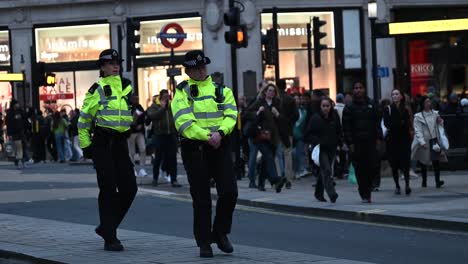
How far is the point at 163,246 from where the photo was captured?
35.4 feet

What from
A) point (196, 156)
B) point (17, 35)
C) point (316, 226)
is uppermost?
point (17, 35)

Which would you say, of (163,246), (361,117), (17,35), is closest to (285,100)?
(361,117)

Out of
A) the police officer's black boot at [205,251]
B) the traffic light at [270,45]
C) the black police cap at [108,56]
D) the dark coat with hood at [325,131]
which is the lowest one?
the police officer's black boot at [205,251]

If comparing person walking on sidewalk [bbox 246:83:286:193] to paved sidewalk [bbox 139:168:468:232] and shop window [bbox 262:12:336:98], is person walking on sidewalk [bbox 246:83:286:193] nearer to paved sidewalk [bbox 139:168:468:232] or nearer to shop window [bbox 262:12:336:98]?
paved sidewalk [bbox 139:168:468:232]

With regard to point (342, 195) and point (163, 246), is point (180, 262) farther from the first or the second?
point (342, 195)

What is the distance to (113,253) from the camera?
10.3 m

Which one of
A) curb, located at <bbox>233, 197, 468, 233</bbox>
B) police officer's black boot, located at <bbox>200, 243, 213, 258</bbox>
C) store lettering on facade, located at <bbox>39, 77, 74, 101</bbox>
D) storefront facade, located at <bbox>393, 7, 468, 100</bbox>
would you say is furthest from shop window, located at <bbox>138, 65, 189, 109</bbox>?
police officer's black boot, located at <bbox>200, 243, 213, 258</bbox>

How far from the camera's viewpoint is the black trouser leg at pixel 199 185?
32.5ft

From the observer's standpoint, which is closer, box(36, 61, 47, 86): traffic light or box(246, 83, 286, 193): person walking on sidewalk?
box(246, 83, 286, 193): person walking on sidewalk

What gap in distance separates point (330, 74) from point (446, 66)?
14.3ft

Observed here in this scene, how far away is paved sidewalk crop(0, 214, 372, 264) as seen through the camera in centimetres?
971

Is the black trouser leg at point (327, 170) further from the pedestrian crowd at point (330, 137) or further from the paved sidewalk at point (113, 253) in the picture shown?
the paved sidewalk at point (113, 253)

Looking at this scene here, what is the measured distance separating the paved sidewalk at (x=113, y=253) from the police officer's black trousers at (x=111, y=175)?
1.09 feet

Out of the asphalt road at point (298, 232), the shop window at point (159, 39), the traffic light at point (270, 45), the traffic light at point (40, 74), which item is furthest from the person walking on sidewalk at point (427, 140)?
the shop window at point (159, 39)
